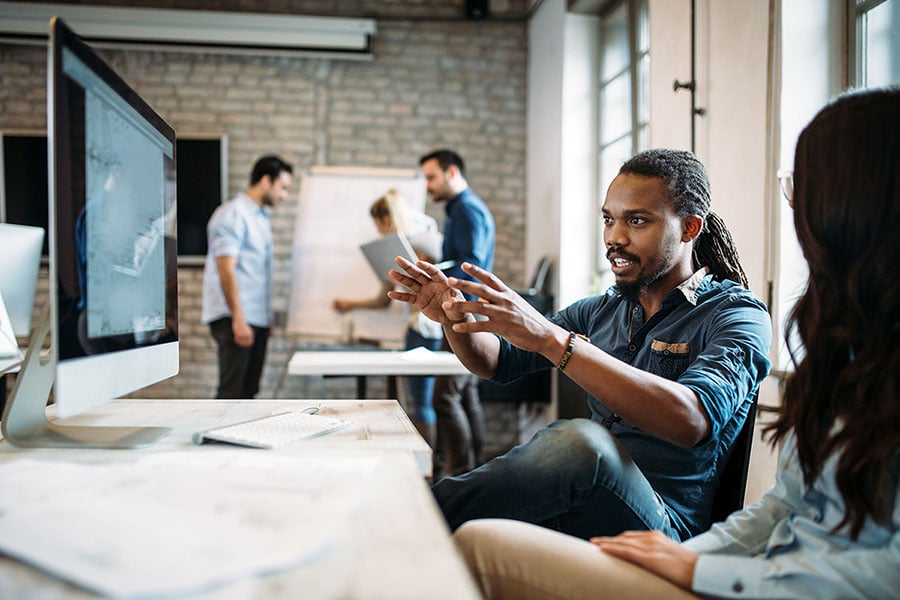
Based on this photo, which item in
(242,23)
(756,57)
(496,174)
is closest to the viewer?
(756,57)

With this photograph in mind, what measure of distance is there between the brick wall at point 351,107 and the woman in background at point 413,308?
781 millimetres

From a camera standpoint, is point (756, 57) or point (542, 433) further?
point (756, 57)

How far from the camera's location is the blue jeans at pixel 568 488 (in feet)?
3.81

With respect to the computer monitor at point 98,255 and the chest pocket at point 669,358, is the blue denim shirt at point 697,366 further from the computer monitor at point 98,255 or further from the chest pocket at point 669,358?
the computer monitor at point 98,255

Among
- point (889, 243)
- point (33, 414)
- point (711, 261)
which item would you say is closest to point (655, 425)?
point (889, 243)

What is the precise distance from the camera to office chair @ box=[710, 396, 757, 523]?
4.35ft

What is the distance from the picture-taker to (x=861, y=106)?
91 cm

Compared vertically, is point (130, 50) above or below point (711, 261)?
above

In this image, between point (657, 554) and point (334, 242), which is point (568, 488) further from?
point (334, 242)

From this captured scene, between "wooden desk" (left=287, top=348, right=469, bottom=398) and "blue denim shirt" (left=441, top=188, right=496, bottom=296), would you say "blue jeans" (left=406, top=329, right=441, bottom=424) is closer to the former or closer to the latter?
"blue denim shirt" (left=441, top=188, right=496, bottom=296)

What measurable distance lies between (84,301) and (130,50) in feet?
15.1

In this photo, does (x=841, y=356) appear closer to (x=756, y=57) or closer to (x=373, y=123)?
(x=756, y=57)

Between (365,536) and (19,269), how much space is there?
2.03 m

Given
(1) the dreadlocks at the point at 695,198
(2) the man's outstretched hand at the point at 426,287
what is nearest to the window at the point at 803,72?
(1) the dreadlocks at the point at 695,198
